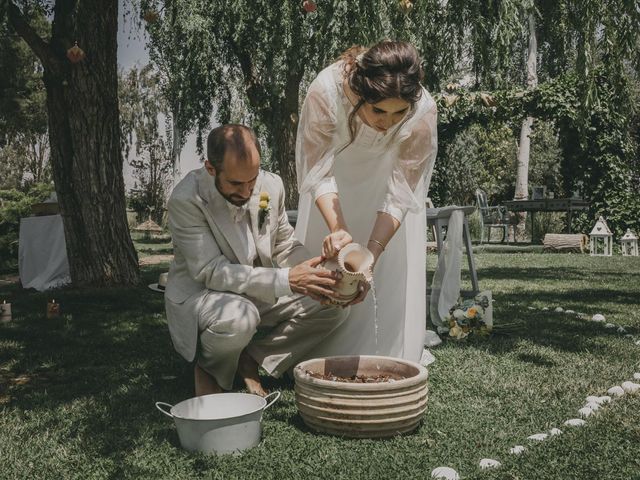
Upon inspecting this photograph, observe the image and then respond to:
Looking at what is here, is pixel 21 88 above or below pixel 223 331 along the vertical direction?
above

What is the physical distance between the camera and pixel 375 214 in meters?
3.03

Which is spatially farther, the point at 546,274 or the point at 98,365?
the point at 546,274

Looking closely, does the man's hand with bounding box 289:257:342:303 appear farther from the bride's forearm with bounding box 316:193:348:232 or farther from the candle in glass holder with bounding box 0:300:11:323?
the candle in glass holder with bounding box 0:300:11:323

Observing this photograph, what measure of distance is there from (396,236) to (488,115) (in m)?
10.6

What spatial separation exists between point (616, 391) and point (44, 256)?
626 centimetres

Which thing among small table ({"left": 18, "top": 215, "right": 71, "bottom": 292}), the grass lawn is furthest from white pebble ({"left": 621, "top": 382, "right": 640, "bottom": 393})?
small table ({"left": 18, "top": 215, "right": 71, "bottom": 292})

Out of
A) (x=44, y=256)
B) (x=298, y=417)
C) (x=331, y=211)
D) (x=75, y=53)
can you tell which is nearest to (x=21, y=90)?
(x=44, y=256)

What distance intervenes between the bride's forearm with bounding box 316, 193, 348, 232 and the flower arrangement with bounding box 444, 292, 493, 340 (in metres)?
1.55

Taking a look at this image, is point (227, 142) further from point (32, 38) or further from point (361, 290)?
point (32, 38)

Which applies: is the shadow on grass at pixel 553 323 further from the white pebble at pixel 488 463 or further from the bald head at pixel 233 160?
the bald head at pixel 233 160

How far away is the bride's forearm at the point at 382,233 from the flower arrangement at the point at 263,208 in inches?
18.0

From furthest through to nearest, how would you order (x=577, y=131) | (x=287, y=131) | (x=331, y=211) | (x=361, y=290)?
(x=577, y=131) → (x=287, y=131) → (x=331, y=211) → (x=361, y=290)

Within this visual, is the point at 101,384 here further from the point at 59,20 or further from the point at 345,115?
the point at 59,20

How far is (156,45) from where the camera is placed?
9836 mm
